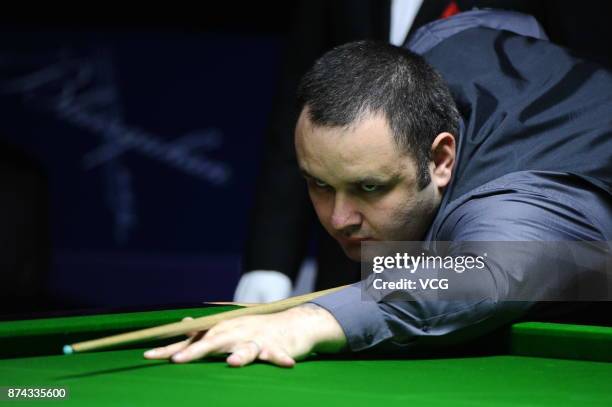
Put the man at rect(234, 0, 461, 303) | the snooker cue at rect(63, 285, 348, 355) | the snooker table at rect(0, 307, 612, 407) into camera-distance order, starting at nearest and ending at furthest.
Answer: the snooker table at rect(0, 307, 612, 407) < the snooker cue at rect(63, 285, 348, 355) < the man at rect(234, 0, 461, 303)

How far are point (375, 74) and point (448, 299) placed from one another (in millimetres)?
755

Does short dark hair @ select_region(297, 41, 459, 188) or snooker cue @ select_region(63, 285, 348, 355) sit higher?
short dark hair @ select_region(297, 41, 459, 188)

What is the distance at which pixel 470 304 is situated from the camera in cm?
248

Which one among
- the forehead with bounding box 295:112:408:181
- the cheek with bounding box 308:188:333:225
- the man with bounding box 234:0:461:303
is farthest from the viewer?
the man with bounding box 234:0:461:303

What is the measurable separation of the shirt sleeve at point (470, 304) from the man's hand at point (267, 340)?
0.05 metres

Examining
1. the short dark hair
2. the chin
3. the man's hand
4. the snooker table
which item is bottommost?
the snooker table

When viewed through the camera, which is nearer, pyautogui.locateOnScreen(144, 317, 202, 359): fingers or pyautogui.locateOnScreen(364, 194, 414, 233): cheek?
pyautogui.locateOnScreen(144, 317, 202, 359): fingers

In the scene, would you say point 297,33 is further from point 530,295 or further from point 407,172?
point 530,295

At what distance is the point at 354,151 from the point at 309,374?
808mm

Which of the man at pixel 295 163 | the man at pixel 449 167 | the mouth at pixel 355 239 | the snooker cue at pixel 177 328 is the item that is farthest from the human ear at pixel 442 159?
the man at pixel 295 163

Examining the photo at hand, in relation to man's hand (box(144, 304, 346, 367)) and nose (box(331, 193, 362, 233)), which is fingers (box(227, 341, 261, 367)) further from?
nose (box(331, 193, 362, 233))

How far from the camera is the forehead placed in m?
2.84

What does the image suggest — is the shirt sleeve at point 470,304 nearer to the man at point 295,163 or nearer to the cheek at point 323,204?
the cheek at point 323,204

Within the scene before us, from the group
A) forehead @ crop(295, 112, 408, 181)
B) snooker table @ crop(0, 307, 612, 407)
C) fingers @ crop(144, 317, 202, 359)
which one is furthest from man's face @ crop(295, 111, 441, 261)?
fingers @ crop(144, 317, 202, 359)
